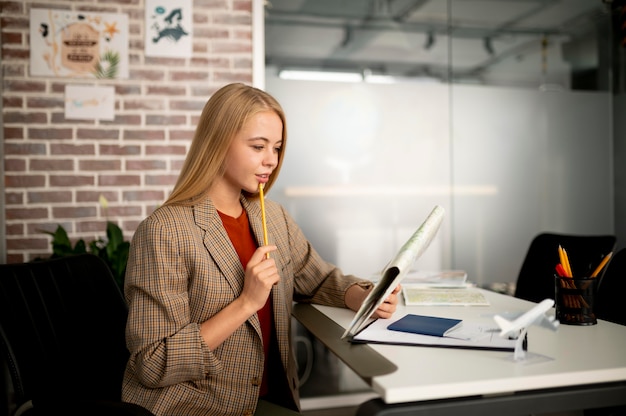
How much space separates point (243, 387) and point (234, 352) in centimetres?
9

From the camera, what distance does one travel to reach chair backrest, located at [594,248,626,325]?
1.65 metres

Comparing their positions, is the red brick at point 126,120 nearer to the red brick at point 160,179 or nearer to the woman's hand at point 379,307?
the red brick at point 160,179

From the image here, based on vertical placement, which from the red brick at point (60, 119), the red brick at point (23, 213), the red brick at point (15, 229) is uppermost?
the red brick at point (60, 119)

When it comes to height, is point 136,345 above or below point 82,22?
below

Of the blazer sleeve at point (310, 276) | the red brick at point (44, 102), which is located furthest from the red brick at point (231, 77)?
the blazer sleeve at point (310, 276)

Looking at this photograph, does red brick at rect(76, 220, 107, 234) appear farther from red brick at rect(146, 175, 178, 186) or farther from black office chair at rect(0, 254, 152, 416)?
black office chair at rect(0, 254, 152, 416)

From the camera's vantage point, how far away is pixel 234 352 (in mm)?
1446

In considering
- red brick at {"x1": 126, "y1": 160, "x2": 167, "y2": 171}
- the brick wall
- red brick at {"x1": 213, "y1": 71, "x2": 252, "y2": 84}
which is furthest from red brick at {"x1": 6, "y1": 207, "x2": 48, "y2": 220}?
red brick at {"x1": 213, "y1": 71, "x2": 252, "y2": 84}

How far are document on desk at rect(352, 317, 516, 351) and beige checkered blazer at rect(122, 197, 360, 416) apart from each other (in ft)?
1.06

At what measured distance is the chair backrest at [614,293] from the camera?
5.41 ft

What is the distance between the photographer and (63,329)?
158 centimetres

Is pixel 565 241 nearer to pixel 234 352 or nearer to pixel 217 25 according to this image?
pixel 234 352

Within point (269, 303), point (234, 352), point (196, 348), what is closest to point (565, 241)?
point (269, 303)

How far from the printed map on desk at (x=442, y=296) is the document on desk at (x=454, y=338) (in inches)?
11.4
